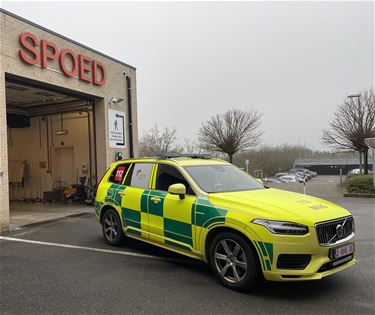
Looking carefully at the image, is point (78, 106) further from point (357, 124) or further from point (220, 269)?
point (357, 124)

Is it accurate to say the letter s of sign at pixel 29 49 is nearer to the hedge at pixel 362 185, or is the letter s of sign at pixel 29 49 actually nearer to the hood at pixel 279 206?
the hood at pixel 279 206

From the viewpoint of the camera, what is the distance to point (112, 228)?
679 centimetres

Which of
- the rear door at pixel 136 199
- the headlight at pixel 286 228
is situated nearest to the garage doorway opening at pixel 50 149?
the rear door at pixel 136 199

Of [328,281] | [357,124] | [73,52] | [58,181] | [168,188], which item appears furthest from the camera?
[357,124]

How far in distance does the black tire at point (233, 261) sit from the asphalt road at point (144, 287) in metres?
0.13

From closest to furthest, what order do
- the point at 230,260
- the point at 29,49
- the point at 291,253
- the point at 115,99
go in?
the point at 291,253
the point at 230,260
the point at 29,49
the point at 115,99

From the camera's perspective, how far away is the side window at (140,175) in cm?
612

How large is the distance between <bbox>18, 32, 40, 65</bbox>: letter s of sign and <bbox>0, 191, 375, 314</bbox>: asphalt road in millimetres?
5739

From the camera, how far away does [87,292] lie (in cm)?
447

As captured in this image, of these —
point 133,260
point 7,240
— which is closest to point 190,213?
point 133,260

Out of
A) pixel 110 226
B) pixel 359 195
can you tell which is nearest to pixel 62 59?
pixel 110 226

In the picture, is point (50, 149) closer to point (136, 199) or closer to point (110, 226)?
point (110, 226)

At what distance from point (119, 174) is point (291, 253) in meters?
3.85

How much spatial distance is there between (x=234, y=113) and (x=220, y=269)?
90.1 ft
